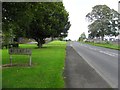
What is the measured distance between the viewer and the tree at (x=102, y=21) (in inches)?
4099

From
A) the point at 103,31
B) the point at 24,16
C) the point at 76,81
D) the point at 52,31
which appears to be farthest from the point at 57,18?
the point at 103,31

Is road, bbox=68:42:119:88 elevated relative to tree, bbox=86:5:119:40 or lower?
lower

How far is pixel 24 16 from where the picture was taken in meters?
19.2

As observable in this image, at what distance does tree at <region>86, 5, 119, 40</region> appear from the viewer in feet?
342

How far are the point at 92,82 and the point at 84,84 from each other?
650mm

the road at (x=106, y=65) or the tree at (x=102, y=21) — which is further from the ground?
the tree at (x=102, y=21)

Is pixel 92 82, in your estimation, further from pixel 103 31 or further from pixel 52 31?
pixel 103 31

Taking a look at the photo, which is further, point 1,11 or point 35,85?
point 1,11

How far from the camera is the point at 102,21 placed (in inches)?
4092

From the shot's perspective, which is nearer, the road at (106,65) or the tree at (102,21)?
the road at (106,65)

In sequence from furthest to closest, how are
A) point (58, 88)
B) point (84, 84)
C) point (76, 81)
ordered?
point (76, 81) → point (84, 84) → point (58, 88)

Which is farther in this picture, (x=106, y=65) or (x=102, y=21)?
(x=102, y=21)

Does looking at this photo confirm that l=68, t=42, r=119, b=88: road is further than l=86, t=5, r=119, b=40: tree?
No

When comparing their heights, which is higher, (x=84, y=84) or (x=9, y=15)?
(x=9, y=15)
